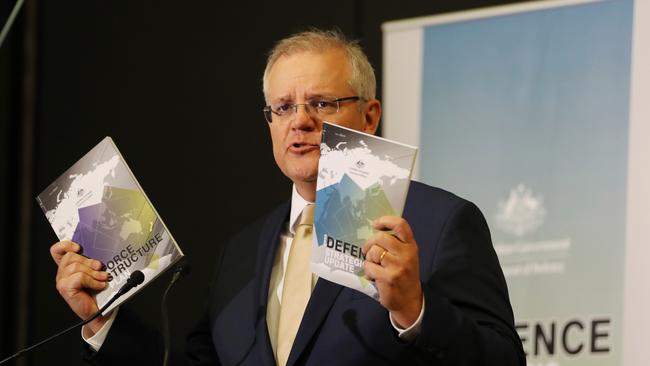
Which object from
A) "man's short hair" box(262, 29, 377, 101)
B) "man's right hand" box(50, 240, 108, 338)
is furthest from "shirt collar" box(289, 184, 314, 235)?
"man's right hand" box(50, 240, 108, 338)

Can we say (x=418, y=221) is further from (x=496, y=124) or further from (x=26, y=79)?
(x=26, y=79)

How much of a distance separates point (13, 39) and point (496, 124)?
245 centimetres

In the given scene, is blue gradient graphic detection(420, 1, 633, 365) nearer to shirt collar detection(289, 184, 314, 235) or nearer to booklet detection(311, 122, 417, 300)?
Answer: shirt collar detection(289, 184, 314, 235)

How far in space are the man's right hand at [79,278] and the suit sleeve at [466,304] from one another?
81 centimetres

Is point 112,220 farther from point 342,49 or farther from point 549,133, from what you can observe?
point 549,133

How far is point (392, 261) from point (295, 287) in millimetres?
628

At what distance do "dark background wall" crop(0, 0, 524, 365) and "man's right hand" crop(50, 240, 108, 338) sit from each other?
2.18 m

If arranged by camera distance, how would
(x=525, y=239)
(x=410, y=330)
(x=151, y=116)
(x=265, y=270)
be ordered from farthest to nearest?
1. (x=151, y=116)
2. (x=525, y=239)
3. (x=265, y=270)
4. (x=410, y=330)

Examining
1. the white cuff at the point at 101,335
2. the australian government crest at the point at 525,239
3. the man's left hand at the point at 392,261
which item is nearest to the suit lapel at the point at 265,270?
the white cuff at the point at 101,335

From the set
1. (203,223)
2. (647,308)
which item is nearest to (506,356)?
(647,308)

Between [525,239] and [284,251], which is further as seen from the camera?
[525,239]

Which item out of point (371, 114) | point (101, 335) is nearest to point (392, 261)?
point (371, 114)

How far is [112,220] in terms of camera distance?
9.05 feet

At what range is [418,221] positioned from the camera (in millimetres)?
2725
